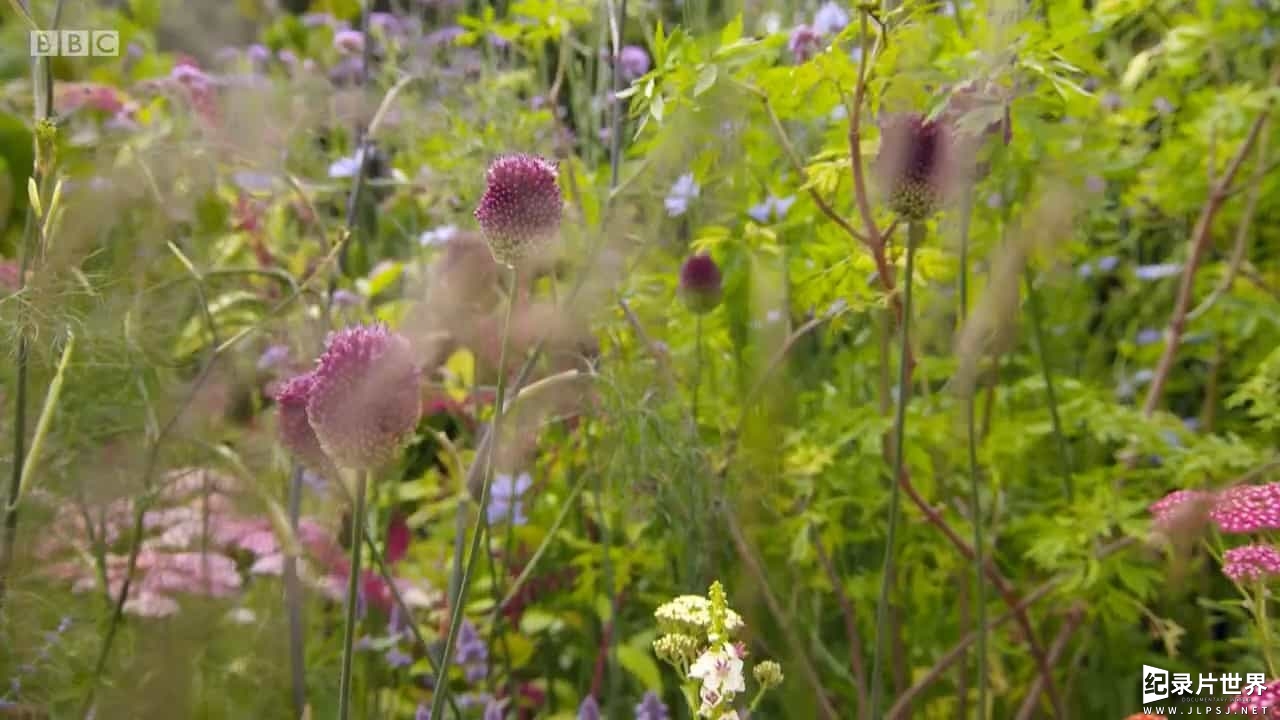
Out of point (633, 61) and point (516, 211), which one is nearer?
point (516, 211)

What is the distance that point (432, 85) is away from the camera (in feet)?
8.02

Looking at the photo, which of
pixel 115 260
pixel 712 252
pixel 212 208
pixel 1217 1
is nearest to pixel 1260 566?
pixel 712 252

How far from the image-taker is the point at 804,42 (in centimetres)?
168

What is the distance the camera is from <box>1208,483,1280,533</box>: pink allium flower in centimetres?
101

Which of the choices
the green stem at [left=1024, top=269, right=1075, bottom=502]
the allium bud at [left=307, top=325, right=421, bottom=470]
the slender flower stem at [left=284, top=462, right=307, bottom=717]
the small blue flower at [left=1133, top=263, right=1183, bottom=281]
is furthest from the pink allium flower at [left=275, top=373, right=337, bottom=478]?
the small blue flower at [left=1133, top=263, right=1183, bottom=281]

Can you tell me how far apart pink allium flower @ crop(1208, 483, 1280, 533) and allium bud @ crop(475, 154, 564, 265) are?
589 mm

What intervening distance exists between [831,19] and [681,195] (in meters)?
0.51

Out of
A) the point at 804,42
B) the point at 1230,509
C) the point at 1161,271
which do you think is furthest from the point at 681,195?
the point at 1161,271

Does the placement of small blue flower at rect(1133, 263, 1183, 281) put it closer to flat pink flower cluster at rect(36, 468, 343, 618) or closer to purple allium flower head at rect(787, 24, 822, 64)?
purple allium flower head at rect(787, 24, 822, 64)

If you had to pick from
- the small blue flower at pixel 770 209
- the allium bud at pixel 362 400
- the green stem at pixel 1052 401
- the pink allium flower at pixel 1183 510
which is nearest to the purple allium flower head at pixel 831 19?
the small blue flower at pixel 770 209

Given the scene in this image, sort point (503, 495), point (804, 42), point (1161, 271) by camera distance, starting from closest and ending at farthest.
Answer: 1. point (804, 42)
2. point (503, 495)
3. point (1161, 271)

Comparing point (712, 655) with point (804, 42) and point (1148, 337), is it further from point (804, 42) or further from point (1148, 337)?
point (1148, 337)

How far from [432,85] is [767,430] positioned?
123cm

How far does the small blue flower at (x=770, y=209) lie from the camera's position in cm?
165
